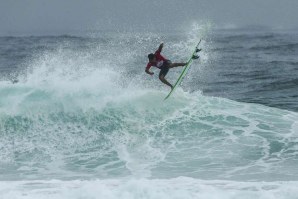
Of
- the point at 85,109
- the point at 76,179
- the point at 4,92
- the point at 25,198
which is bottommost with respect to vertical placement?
the point at 25,198

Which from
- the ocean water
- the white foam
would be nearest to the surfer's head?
the ocean water

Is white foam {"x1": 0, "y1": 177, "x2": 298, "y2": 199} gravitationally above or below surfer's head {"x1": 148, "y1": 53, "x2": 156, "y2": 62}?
below

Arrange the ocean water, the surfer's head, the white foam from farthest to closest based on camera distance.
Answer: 1. the surfer's head
2. the ocean water
3. the white foam

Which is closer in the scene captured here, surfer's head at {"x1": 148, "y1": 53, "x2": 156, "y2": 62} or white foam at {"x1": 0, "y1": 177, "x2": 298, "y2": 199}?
white foam at {"x1": 0, "y1": 177, "x2": 298, "y2": 199}

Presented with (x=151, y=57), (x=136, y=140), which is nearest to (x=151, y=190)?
(x=136, y=140)

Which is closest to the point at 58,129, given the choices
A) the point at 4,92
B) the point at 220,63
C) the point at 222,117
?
the point at 4,92

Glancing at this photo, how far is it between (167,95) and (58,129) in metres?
4.49

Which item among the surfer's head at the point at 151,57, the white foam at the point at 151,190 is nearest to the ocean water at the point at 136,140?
the white foam at the point at 151,190

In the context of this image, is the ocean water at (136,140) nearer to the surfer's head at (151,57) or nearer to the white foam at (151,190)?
the white foam at (151,190)

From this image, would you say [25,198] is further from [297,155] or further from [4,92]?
[4,92]

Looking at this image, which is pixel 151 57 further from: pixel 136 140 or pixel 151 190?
pixel 151 190

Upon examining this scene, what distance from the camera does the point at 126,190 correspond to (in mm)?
10703

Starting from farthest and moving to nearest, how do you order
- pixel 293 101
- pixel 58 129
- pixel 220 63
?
pixel 220 63
pixel 293 101
pixel 58 129

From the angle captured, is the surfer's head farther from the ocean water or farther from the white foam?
the white foam
